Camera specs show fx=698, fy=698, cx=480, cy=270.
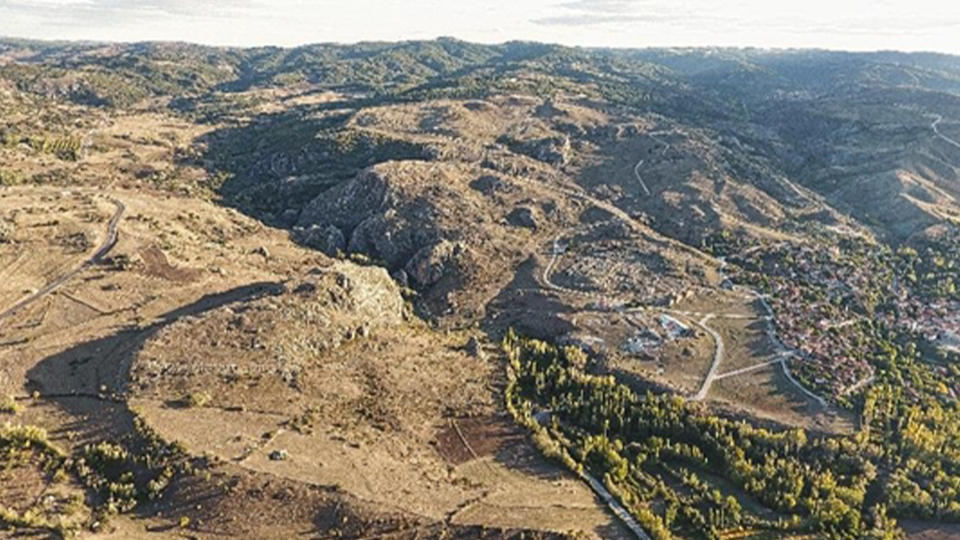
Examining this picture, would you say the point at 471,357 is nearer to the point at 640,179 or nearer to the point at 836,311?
the point at 836,311

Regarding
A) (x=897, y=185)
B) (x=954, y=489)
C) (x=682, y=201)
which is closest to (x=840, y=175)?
(x=897, y=185)

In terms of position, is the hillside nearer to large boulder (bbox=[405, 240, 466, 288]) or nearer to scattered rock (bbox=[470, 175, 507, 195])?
large boulder (bbox=[405, 240, 466, 288])

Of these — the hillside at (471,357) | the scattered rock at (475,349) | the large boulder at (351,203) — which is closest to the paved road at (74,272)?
the hillside at (471,357)

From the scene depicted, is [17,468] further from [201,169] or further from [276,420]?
[201,169]

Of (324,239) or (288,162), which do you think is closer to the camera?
(324,239)

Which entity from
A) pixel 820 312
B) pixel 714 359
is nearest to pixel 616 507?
pixel 714 359

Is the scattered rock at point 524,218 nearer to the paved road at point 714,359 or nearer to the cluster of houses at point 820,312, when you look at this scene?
the cluster of houses at point 820,312
